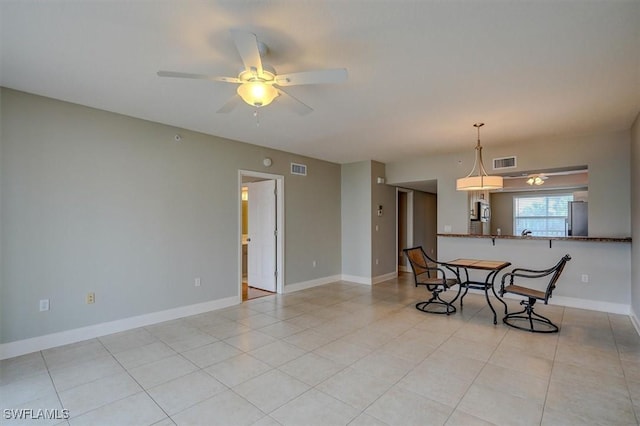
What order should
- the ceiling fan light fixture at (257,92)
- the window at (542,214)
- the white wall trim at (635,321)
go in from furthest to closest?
the window at (542,214) → the white wall trim at (635,321) → the ceiling fan light fixture at (257,92)

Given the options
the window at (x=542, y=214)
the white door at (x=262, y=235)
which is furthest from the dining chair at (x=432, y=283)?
the window at (x=542, y=214)

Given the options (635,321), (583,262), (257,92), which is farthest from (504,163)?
(257,92)

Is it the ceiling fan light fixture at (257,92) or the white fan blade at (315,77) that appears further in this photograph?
the ceiling fan light fixture at (257,92)

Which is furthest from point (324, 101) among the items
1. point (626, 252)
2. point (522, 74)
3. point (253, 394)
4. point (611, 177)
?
point (626, 252)

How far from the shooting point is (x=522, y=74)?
2.68 metres

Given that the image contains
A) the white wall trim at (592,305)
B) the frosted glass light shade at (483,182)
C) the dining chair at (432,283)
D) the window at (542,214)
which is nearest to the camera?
the frosted glass light shade at (483,182)

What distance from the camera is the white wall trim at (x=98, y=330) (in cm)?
301

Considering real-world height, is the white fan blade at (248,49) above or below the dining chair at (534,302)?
above

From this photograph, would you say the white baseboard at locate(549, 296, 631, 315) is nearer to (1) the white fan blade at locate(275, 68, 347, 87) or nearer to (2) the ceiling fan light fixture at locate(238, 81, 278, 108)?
(1) the white fan blade at locate(275, 68, 347, 87)

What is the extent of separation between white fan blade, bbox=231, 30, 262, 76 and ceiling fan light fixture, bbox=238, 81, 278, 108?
16 cm

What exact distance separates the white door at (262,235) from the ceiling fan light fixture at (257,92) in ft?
10.5

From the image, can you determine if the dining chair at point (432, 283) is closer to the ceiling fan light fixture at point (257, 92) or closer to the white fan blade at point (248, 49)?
the ceiling fan light fixture at point (257, 92)

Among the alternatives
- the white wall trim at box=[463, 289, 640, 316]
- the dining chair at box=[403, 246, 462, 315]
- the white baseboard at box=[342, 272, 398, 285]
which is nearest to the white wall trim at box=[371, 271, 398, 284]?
the white baseboard at box=[342, 272, 398, 285]

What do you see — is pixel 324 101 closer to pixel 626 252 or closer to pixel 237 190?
pixel 237 190
